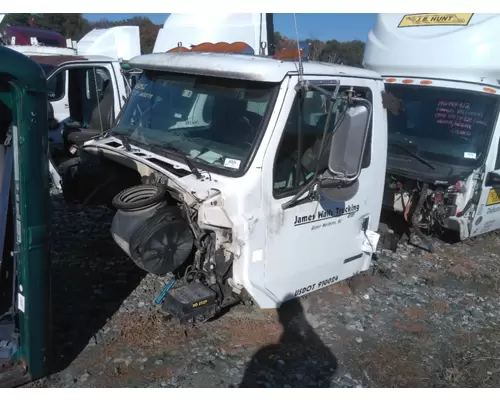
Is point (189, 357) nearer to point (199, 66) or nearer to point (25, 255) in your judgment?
point (25, 255)

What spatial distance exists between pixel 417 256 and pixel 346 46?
4377mm

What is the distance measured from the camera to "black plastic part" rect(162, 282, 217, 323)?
3.45 m

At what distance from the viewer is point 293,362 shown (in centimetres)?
357

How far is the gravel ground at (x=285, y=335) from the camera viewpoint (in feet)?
11.2

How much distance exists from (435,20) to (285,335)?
4223 mm

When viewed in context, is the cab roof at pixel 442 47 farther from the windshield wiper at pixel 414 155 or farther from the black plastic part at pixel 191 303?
the black plastic part at pixel 191 303

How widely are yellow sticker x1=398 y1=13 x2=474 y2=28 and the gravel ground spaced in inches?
115

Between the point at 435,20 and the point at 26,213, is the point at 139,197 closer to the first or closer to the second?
the point at 26,213

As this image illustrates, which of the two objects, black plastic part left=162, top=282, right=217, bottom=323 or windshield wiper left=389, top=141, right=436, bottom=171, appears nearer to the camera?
black plastic part left=162, top=282, right=217, bottom=323

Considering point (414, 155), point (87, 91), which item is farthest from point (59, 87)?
point (414, 155)

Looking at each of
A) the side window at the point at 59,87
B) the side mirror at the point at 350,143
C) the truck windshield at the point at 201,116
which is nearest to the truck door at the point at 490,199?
the side mirror at the point at 350,143

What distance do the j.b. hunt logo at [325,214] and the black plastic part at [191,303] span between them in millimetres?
815

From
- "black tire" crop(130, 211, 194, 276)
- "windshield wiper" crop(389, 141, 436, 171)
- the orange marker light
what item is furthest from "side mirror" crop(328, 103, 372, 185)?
the orange marker light

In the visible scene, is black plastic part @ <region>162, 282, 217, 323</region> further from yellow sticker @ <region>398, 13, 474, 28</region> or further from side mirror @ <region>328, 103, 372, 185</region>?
yellow sticker @ <region>398, 13, 474, 28</region>
